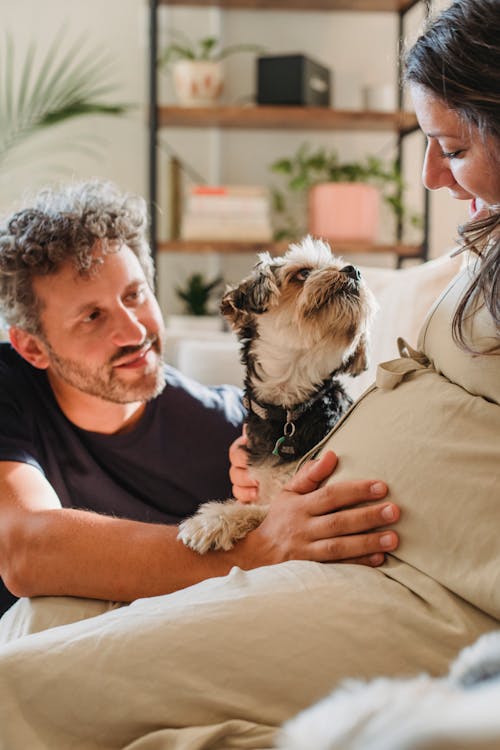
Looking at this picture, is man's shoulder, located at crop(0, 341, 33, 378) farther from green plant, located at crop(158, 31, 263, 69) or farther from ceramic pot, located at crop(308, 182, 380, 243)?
green plant, located at crop(158, 31, 263, 69)

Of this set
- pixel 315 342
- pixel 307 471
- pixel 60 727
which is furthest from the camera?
pixel 315 342

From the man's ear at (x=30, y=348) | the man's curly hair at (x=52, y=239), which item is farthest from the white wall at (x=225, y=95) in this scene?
the man's ear at (x=30, y=348)

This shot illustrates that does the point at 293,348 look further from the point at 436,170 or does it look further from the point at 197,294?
the point at 197,294

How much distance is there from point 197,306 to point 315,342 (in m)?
2.08

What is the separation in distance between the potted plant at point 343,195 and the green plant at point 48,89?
2.65ft

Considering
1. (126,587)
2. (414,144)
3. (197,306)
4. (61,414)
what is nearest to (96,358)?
(61,414)

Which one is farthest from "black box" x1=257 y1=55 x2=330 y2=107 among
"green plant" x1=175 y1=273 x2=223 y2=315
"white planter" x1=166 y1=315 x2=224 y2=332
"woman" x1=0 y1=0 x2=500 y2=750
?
"woman" x1=0 y1=0 x2=500 y2=750

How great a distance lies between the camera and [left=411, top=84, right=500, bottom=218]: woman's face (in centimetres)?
109

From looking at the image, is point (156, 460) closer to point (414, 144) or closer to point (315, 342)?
point (315, 342)

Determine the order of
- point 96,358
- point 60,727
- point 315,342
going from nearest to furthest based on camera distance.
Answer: point 60,727 → point 315,342 → point 96,358

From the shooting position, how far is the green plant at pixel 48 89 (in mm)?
3501

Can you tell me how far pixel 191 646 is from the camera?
35.5 inches

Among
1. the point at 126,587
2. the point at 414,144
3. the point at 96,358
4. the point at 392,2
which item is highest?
the point at 392,2

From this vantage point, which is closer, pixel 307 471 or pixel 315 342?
pixel 307 471
